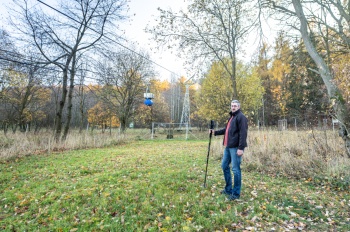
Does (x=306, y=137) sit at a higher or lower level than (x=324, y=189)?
higher

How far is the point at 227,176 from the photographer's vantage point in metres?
3.89

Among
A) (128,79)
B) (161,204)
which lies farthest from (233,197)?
(128,79)

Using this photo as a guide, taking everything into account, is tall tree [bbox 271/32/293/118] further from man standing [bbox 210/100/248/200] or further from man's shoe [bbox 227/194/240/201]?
man's shoe [bbox 227/194/240/201]

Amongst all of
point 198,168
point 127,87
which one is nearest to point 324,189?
point 198,168

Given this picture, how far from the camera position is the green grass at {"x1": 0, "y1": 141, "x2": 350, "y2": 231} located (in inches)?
114

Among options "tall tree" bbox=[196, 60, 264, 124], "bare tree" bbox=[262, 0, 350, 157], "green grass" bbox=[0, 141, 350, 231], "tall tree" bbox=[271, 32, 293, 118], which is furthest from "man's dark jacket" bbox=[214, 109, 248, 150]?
"tall tree" bbox=[271, 32, 293, 118]

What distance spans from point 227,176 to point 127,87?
16.4 m

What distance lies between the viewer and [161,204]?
11.3 feet

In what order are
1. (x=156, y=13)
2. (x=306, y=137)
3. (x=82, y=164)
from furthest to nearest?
(x=156, y=13) → (x=306, y=137) → (x=82, y=164)

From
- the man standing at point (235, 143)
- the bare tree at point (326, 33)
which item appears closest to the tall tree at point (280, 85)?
the bare tree at point (326, 33)

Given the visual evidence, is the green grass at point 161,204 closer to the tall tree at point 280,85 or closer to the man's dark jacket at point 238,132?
the man's dark jacket at point 238,132

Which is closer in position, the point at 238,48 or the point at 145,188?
the point at 145,188

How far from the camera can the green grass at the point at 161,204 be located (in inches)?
114

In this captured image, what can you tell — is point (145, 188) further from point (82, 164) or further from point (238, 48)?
point (238, 48)
